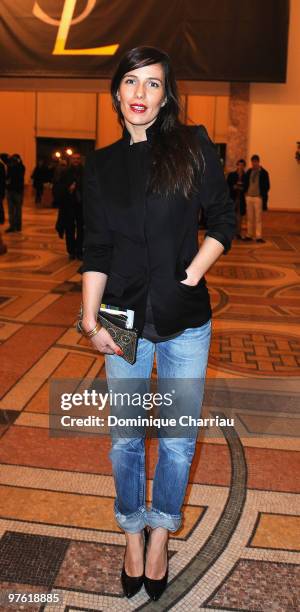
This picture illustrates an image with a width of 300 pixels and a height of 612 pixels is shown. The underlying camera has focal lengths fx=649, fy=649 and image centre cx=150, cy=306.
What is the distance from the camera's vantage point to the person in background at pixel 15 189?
32.8 ft

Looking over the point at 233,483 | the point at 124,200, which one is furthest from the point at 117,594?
the point at 124,200

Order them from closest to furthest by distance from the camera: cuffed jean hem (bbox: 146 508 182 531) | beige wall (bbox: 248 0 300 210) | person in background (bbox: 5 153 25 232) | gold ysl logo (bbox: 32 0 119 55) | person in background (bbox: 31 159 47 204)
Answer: cuffed jean hem (bbox: 146 508 182 531)
person in background (bbox: 5 153 25 232)
gold ysl logo (bbox: 32 0 119 55)
beige wall (bbox: 248 0 300 210)
person in background (bbox: 31 159 47 204)

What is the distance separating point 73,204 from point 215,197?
20.7ft

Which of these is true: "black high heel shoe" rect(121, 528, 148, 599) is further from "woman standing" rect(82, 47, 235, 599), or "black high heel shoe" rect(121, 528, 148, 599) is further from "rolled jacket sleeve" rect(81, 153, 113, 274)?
"rolled jacket sleeve" rect(81, 153, 113, 274)

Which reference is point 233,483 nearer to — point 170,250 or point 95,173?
point 170,250

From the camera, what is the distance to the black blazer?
5.52 feet

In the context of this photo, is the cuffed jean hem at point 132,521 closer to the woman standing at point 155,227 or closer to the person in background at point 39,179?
the woman standing at point 155,227

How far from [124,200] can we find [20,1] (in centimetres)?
1065

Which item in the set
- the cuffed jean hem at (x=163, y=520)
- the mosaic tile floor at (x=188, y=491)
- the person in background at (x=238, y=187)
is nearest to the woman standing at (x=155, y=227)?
the cuffed jean hem at (x=163, y=520)

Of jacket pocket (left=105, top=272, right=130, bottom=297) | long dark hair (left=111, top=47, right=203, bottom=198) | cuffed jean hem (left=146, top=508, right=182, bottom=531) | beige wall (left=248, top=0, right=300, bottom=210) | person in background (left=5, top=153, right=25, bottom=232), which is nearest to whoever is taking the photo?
long dark hair (left=111, top=47, right=203, bottom=198)

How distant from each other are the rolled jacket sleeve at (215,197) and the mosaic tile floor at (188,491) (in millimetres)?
1036

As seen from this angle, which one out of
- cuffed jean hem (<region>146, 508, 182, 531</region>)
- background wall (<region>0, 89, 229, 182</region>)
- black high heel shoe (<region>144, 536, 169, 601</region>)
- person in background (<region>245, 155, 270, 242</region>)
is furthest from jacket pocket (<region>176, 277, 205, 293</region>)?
background wall (<region>0, 89, 229, 182</region>)

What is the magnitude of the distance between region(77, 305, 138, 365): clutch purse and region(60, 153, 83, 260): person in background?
19.7 ft

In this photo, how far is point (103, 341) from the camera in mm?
1743
